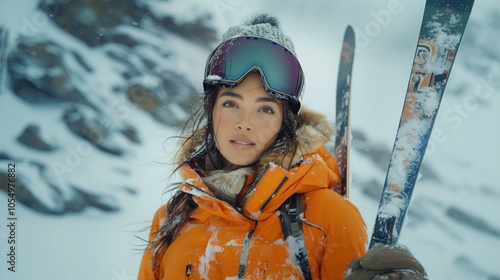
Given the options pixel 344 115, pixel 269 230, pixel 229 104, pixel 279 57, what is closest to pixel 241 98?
pixel 229 104

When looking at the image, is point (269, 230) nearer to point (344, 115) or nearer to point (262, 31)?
point (262, 31)

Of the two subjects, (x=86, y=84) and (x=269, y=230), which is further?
(x=86, y=84)

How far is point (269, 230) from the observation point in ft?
5.84

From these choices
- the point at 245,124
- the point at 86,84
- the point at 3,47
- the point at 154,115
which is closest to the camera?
the point at 245,124

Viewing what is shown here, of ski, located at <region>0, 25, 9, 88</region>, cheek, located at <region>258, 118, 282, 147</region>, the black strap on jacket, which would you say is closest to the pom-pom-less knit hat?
cheek, located at <region>258, 118, 282, 147</region>

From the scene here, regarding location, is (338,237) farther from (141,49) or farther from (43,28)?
(43,28)

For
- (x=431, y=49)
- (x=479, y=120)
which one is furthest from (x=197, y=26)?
(x=431, y=49)

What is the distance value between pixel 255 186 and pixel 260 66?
1.93ft

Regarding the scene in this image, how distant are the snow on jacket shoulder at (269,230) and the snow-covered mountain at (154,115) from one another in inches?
198

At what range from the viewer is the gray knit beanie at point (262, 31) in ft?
7.44

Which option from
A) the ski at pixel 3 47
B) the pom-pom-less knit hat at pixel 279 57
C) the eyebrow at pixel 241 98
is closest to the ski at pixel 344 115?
the pom-pom-less knit hat at pixel 279 57

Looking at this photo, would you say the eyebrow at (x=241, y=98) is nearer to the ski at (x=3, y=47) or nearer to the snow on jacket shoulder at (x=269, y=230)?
the snow on jacket shoulder at (x=269, y=230)

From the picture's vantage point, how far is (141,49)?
28.1ft

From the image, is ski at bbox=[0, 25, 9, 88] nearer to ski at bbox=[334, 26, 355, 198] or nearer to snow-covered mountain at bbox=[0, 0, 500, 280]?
snow-covered mountain at bbox=[0, 0, 500, 280]
